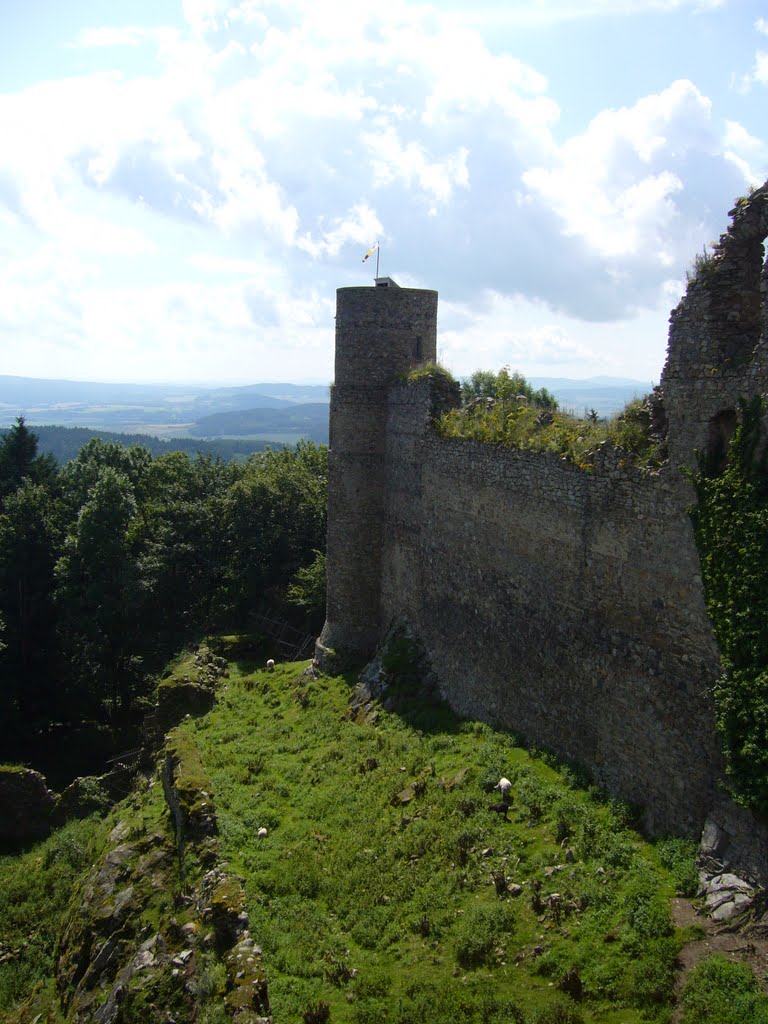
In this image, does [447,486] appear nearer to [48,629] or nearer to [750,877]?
[750,877]

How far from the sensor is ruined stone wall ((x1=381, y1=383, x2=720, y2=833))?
12.5 m

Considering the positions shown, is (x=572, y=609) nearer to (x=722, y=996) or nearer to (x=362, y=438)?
(x=722, y=996)

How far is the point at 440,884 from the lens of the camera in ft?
43.2

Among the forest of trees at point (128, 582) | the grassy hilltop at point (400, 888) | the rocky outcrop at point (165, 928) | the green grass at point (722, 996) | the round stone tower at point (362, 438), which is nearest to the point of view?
the green grass at point (722, 996)

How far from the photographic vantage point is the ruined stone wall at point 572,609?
1247cm

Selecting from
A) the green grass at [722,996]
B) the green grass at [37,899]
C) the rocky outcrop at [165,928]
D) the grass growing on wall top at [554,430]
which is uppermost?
the grass growing on wall top at [554,430]

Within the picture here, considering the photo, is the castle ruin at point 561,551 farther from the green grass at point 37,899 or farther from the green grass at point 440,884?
the green grass at point 37,899

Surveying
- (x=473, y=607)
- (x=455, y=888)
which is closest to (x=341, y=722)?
(x=473, y=607)

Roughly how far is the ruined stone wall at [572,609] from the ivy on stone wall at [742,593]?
0.60 m

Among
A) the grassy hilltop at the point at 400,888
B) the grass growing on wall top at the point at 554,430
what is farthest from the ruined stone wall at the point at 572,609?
the grassy hilltop at the point at 400,888

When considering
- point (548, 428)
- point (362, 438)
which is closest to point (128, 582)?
point (362, 438)

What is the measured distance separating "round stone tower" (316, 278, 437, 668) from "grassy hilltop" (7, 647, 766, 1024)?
3.92 m

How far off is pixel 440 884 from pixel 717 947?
446 centimetres

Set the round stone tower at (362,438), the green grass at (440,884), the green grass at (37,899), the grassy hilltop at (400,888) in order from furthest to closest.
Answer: the round stone tower at (362,438)
the green grass at (37,899)
the grassy hilltop at (400,888)
the green grass at (440,884)
